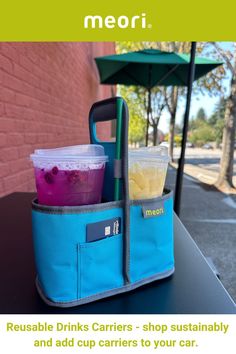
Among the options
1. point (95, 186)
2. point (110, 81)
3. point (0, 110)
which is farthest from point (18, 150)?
point (110, 81)

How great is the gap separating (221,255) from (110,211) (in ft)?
7.52

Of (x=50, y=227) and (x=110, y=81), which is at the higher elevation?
(x=110, y=81)

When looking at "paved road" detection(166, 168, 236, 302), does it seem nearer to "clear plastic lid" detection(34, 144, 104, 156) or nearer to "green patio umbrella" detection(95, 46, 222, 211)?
"green patio umbrella" detection(95, 46, 222, 211)

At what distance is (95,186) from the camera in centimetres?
59

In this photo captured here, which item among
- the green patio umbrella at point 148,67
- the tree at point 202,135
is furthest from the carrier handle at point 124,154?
the tree at point 202,135

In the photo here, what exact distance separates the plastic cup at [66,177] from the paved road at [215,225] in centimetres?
173

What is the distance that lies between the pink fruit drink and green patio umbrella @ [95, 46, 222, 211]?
192cm

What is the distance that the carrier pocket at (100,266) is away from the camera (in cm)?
53

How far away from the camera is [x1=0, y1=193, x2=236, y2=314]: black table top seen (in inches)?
21.3

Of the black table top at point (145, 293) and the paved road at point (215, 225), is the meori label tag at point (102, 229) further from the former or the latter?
the paved road at point (215, 225)

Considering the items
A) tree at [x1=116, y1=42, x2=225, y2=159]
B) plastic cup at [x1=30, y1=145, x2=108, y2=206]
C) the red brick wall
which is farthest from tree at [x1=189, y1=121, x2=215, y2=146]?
plastic cup at [x1=30, y1=145, x2=108, y2=206]

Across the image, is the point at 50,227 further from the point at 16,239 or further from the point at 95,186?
the point at 16,239

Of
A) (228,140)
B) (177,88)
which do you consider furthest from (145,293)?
(177,88)

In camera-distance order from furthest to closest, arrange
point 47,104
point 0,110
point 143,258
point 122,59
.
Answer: point 122,59 < point 47,104 < point 0,110 < point 143,258
